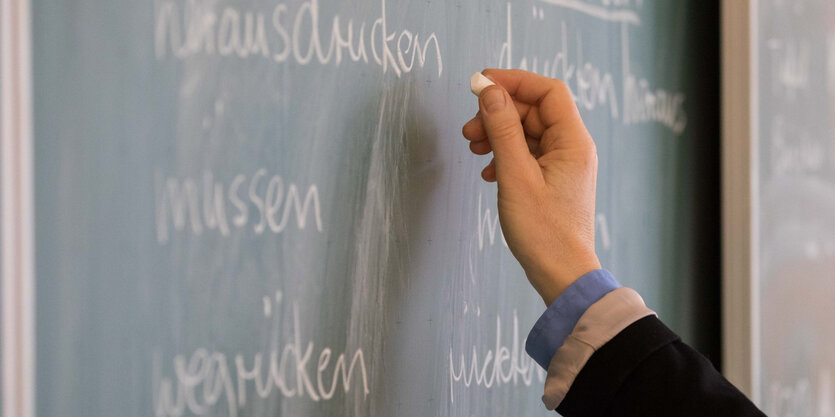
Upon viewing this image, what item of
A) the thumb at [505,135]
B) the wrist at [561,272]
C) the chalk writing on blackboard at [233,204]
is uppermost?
the thumb at [505,135]

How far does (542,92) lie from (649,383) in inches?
11.2

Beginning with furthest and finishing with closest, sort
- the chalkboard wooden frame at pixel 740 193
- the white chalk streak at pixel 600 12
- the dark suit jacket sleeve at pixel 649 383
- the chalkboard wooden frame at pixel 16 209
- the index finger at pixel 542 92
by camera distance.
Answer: the chalkboard wooden frame at pixel 740 193 → the white chalk streak at pixel 600 12 → the index finger at pixel 542 92 → the dark suit jacket sleeve at pixel 649 383 → the chalkboard wooden frame at pixel 16 209

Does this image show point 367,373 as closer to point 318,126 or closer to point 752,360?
point 318,126

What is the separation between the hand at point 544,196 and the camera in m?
0.60

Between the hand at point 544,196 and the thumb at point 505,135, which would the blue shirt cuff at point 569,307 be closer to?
the hand at point 544,196

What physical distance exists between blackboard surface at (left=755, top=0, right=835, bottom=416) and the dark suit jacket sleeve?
392 mm

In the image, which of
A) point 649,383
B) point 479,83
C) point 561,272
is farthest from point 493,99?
point 649,383

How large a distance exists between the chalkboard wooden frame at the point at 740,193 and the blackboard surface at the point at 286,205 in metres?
0.19

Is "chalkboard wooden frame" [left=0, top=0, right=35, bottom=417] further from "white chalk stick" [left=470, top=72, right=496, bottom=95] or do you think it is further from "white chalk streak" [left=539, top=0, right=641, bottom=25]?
"white chalk streak" [left=539, top=0, right=641, bottom=25]

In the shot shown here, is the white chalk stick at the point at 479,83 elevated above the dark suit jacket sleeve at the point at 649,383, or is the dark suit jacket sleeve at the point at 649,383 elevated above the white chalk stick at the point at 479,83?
the white chalk stick at the point at 479,83

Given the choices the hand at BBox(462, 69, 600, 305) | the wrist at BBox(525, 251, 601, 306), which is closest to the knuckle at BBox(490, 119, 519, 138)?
the hand at BBox(462, 69, 600, 305)

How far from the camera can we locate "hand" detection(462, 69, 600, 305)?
60 centimetres

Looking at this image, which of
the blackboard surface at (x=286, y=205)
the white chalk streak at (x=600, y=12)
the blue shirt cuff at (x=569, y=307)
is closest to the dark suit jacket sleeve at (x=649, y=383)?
the blue shirt cuff at (x=569, y=307)

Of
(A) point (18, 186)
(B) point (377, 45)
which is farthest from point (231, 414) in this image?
(B) point (377, 45)
